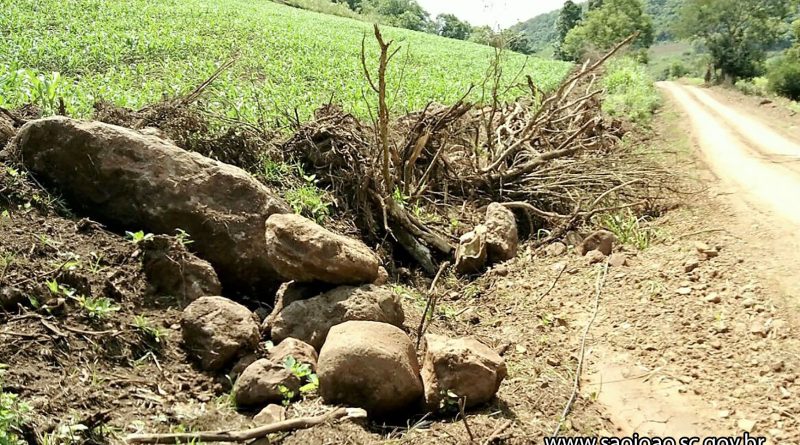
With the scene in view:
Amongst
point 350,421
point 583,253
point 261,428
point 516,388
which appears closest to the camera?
point 261,428

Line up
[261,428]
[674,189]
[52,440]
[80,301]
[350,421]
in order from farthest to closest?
[674,189]
[80,301]
[350,421]
[261,428]
[52,440]

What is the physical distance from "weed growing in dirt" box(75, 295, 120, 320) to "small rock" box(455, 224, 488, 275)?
10.6 ft

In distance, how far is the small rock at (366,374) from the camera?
3.10 m

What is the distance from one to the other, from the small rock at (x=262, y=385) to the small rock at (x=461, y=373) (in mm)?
689

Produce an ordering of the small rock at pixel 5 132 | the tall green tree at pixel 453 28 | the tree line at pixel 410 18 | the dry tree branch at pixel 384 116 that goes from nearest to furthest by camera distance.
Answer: the small rock at pixel 5 132 → the dry tree branch at pixel 384 116 → the tree line at pixel 410 18 → the tall green tree at pixel 453 28

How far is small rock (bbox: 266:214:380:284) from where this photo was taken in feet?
12.9

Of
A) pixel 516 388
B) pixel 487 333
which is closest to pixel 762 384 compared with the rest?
pixel 516 388

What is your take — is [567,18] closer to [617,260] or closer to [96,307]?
[617,260]

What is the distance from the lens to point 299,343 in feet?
11.6

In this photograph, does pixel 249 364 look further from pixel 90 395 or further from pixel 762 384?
pixel 762 384

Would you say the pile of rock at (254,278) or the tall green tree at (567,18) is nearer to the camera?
the pile of rock at (254,278)

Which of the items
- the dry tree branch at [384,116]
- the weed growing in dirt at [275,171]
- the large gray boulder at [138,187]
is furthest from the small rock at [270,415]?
the weed growing in dirt at [275,171]

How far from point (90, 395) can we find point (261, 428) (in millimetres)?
816

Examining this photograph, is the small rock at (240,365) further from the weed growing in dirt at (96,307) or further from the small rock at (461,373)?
the small rock at (461,373)
